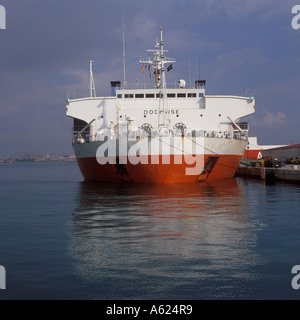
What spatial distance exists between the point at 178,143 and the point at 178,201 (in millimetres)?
6166

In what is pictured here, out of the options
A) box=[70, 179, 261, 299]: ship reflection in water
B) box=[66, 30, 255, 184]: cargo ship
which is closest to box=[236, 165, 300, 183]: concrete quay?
box=[66, 30, 255, 184]: cargo ship

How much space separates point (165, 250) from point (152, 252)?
371 millimetres

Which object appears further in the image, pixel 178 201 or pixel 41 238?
pixel 178 201

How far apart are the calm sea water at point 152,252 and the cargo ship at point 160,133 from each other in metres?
7.58

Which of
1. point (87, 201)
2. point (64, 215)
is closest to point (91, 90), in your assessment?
point (87, 201)

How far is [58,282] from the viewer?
6777 millimetres

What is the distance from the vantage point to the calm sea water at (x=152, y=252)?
643 centimetres

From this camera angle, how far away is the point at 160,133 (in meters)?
23.6

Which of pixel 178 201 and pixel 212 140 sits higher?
pixel 212 140

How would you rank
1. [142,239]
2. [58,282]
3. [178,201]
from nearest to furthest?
[58,282] < [142,239] < [178,201]

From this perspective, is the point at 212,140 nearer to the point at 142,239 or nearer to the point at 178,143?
the point at 178,143

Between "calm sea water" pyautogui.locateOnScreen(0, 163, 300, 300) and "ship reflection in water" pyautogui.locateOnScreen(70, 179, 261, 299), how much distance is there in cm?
2
